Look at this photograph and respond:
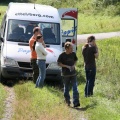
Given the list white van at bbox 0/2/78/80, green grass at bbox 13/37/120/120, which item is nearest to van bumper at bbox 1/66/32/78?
white van at bbox 0/2/78/80

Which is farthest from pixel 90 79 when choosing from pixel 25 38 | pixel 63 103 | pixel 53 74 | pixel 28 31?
pixel 28 31

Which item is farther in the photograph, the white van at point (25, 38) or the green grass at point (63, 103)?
the white van at point (25, 38)

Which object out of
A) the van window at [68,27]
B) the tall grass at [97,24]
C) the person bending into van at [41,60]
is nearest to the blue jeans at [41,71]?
the person bending into van at [41,60]

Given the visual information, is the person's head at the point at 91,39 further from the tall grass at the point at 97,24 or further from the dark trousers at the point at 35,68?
the tall grass at the point at 97,24

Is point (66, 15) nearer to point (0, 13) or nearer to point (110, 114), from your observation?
point (110, 114)

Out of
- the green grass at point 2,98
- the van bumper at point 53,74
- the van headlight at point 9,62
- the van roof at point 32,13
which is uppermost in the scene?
the van roof at point 32,13

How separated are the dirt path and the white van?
0.75m

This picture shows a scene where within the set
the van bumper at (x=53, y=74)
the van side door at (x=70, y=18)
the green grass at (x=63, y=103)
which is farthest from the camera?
the van side door at (x=70, y=18)

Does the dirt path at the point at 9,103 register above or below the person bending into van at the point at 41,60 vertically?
below

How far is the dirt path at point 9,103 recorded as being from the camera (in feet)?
31.4

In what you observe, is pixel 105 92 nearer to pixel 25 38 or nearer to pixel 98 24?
pixel 25 38

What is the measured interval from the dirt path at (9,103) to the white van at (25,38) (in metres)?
0.75

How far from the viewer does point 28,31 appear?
14.2 m

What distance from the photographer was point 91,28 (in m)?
37.2
